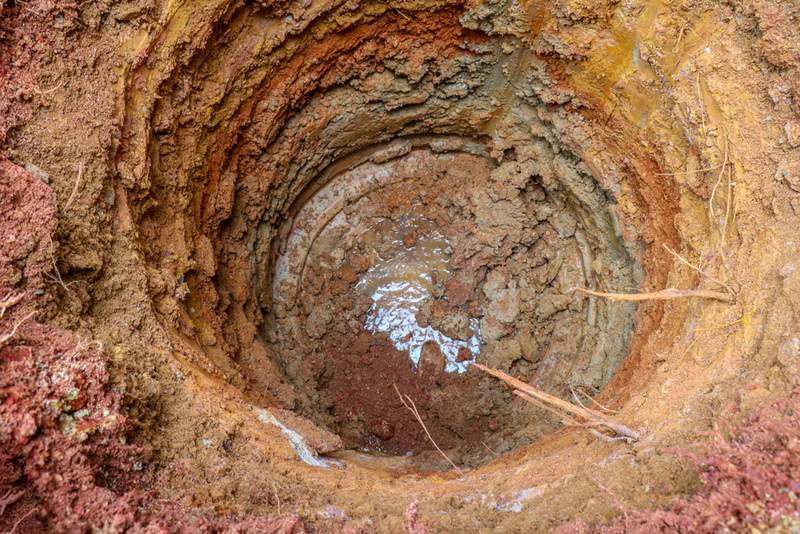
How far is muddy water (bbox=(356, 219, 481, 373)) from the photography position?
16.5 ft

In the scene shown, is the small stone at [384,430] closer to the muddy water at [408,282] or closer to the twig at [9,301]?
the muddy water at [408,282]

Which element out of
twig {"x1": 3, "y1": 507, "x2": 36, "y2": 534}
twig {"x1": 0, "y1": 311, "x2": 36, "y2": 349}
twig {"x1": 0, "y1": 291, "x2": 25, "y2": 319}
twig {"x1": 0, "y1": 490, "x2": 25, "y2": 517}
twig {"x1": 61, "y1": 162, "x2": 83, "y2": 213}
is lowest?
twig {"x1": 3, "y1": 507, "x2": 36, "y2": 534}

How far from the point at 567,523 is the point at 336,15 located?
4.16m

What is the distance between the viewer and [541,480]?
7.38 ft

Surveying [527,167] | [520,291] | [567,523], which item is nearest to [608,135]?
[527,167]

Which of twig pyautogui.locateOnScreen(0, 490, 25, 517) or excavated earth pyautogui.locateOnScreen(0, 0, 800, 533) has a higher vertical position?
excavated earth pyautogui.locateOnScreen(0, 0, 800, 533)

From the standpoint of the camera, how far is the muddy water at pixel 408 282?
503cm

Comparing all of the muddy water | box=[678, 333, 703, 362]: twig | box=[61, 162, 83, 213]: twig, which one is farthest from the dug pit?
box=[61, 162, 83, 213]: twig

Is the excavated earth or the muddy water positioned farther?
the muddy water

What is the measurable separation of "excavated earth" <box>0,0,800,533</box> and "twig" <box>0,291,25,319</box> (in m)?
0.01

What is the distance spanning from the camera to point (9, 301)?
1693mm

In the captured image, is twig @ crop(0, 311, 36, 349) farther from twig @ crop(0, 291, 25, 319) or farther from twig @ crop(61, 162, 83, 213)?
twig @ crop(61, 162, 83, 213)

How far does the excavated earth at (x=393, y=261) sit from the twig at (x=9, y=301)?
0.5 inches

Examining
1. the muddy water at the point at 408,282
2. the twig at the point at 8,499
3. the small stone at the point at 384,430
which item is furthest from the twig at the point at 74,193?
the small stone at the point at 384,430
